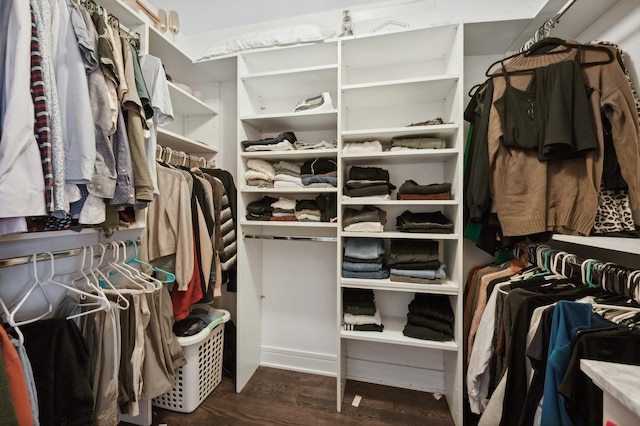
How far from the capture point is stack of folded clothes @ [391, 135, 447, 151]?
152cm

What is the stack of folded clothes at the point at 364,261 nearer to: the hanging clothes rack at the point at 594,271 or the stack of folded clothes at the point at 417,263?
the stack of folded clothes at the point at 417,263

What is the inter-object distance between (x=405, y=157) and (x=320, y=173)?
55 cm

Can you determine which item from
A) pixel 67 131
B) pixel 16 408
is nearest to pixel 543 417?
pixel 16 408

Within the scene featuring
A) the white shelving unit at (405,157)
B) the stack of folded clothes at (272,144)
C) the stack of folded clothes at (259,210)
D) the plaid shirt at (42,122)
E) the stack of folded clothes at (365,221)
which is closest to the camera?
the plaid shirt at (42,122)

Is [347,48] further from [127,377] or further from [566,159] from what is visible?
[127,377]

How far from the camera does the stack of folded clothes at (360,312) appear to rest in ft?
5.27

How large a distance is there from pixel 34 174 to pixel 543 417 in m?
1.63

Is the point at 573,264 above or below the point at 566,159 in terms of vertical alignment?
below

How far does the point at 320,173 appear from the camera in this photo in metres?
1.73

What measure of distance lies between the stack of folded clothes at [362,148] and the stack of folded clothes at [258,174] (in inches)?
21.5

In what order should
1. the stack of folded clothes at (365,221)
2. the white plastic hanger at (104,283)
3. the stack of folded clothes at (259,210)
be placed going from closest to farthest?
the white plastic hanger at (104,283) < the stack of folded clothes at (365,221) < the stack of folded clothes at (259,210)

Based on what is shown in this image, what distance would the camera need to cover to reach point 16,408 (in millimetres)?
730

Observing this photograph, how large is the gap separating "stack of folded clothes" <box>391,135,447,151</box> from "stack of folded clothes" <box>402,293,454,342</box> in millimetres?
946

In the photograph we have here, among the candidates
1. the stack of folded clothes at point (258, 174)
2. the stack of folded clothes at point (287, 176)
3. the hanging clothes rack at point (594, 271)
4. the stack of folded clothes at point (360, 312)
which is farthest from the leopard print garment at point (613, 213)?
the stack of folded clothes at point (258, 174)
